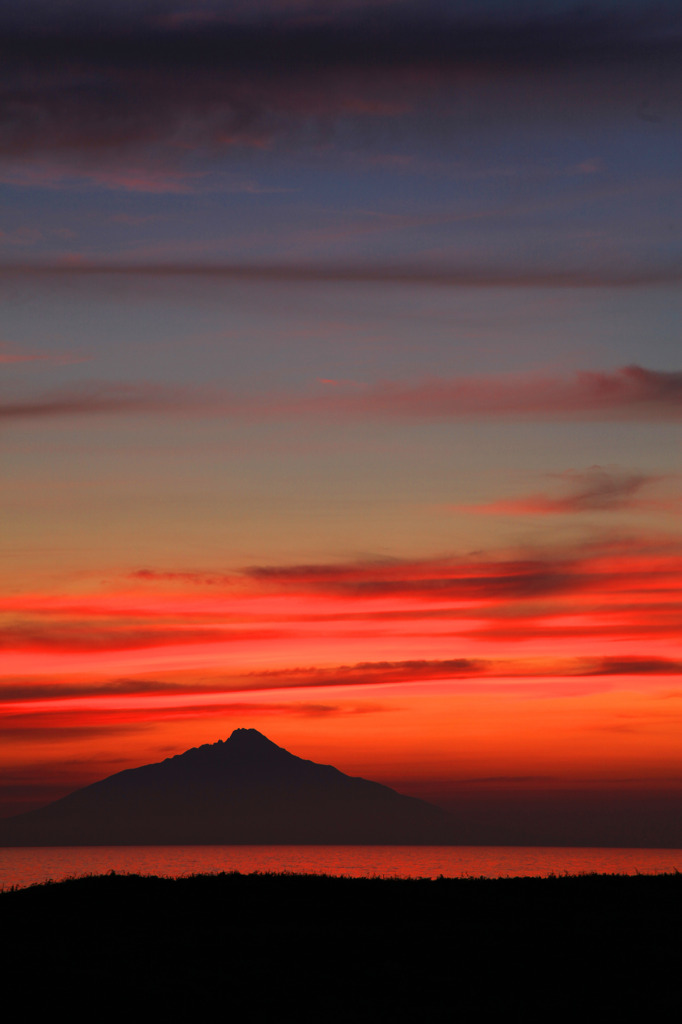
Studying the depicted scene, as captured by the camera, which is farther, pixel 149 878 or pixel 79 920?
pixel 149 878

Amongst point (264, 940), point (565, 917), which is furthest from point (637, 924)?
point (264, 940)

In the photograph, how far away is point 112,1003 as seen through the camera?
2284 centimetres

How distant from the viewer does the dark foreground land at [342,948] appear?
906 inches

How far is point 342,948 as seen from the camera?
2745 centimetres

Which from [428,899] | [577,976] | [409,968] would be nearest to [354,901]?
[428,899]

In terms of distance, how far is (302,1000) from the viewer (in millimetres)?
23344

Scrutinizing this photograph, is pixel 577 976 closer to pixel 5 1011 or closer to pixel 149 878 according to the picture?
pixel 5 1011

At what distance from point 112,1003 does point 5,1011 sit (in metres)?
2.17

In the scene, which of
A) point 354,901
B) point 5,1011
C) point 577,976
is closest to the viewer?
point 5,1011

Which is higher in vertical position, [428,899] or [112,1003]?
[428,899]

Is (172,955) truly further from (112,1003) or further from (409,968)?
(409,968)

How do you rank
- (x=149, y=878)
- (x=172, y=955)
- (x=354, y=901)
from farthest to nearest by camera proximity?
(x=149, y=878) → (x=354, y=901) → (x=172, y=955)

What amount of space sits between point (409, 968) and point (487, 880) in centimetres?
1350

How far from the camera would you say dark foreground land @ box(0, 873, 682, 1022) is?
75.5 ft
